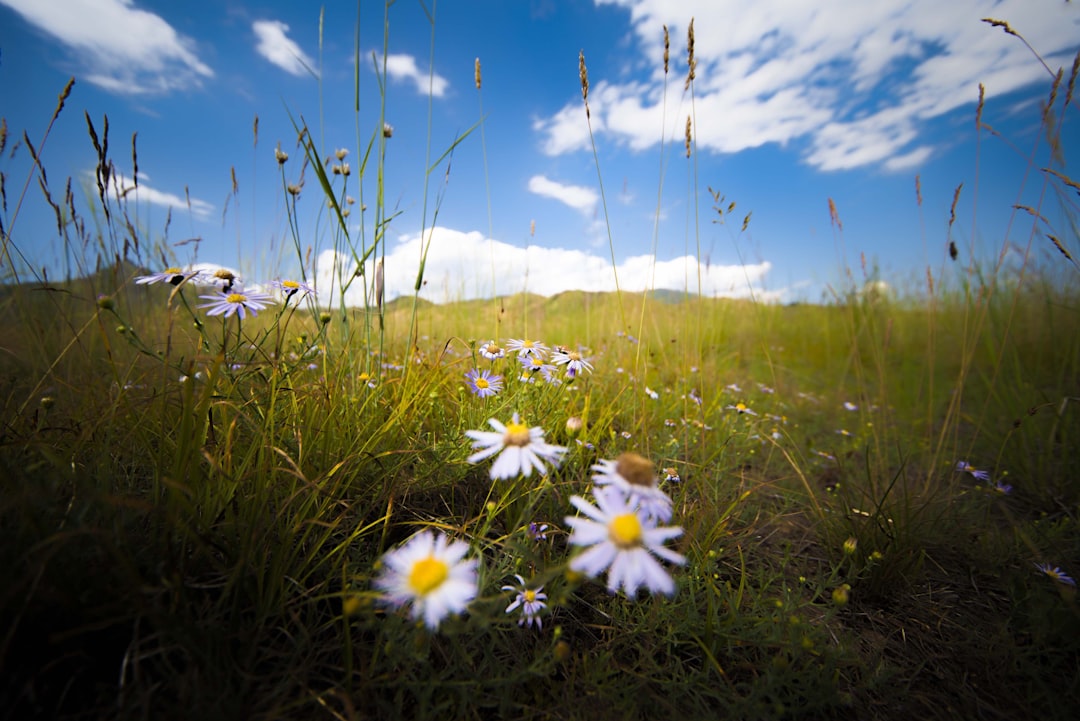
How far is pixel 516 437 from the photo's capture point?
0.69 metres

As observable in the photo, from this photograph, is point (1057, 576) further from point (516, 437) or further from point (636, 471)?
point (516, 437)

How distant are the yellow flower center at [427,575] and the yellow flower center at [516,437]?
0.70ft

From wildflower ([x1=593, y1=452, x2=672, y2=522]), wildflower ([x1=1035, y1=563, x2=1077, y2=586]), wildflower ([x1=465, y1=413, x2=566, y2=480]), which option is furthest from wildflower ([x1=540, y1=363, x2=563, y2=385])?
wildflower ([x1=1035, y1=563, x2=1077, y2=586])

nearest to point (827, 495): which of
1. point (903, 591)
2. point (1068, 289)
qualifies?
point (903, 591)

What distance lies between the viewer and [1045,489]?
165cm

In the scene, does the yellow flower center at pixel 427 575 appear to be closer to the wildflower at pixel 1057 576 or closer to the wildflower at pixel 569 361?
the wildflower at pixel 569 361

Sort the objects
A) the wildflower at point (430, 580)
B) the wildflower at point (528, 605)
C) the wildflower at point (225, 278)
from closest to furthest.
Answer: the wildflower at point (430, 580), the wildflower at point (528, 605), the wildflower at point (225, 278)

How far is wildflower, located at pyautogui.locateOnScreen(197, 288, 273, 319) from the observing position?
93 centimetres

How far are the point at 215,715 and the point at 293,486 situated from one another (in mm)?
375

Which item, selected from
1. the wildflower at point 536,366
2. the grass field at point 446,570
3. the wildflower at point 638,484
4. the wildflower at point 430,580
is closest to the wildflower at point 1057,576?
the grass field at point 446,570

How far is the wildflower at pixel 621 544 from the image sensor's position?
0.49 metres

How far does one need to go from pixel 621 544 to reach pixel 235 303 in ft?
3.15

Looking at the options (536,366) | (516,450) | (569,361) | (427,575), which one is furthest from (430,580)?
(569,361)

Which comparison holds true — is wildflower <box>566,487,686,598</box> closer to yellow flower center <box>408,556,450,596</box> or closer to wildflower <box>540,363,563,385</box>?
yellow flower center <box>408,556,450,596</box>
